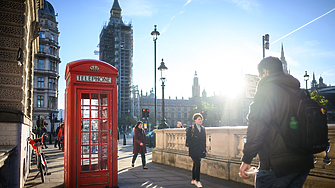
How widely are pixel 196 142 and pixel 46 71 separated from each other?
42178mm

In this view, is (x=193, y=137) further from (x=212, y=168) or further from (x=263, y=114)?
(x=263, y=114)

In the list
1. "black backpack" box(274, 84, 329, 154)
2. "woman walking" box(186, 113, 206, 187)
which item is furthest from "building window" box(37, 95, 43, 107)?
"black backpack" box(274, 84, 329, 154)

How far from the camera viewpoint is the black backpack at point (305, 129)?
2260 millimetres

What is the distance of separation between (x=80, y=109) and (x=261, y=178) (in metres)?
4.73

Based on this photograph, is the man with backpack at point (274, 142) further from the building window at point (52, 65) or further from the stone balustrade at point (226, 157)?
the building window at point (52, 65)

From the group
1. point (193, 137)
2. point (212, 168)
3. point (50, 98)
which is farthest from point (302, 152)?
point (50, 98)

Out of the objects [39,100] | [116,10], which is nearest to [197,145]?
[39,100]

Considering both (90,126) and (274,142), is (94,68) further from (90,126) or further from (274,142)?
(274,142)

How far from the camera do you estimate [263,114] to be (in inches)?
96.3

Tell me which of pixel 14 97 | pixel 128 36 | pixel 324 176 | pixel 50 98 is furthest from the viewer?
pixel 128 36

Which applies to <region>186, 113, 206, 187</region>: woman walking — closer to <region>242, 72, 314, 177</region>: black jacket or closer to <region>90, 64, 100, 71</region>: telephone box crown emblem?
<region>90, 64, 100, 71</region>: telephone box crown emblem

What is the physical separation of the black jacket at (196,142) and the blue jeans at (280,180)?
456cm

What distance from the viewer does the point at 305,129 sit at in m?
2.28

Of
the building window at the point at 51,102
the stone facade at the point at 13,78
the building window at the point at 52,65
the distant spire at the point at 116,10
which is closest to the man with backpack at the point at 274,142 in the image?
the stone facade at the point at 13,78
